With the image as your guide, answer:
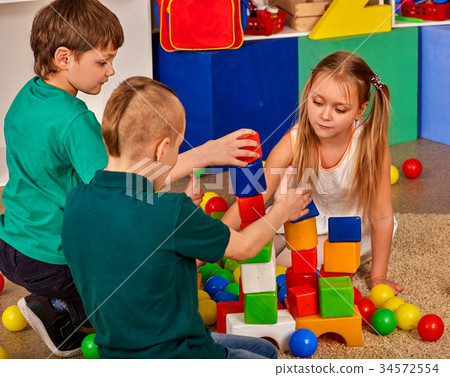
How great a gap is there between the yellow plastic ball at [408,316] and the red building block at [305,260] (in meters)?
0.19

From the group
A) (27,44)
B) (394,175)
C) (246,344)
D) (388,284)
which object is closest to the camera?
(246,344)

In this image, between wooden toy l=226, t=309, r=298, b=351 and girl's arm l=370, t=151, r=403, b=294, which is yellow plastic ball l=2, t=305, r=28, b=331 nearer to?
wooden toy l=226, t=309, r=298, b=351

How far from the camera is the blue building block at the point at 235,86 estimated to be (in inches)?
86.4

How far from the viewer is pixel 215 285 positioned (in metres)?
1.51

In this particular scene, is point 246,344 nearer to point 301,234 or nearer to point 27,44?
point 301,234

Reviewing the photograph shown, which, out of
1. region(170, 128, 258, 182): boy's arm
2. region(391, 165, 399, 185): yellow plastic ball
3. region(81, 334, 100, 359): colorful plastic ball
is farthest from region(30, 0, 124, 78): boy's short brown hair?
region(391, 165, 399, 185): yellow plastic ball

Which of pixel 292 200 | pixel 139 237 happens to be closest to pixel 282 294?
pixel 292 200

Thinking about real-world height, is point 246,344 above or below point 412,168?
below

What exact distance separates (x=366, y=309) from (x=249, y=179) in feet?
1.29

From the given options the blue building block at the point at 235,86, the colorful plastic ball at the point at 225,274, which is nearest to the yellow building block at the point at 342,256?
the colorful plastic ball at the point at 225,274

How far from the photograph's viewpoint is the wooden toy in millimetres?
1250

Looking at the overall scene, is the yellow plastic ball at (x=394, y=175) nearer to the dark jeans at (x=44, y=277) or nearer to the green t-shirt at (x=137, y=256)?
the dark jeans at (x=44, y=277)
